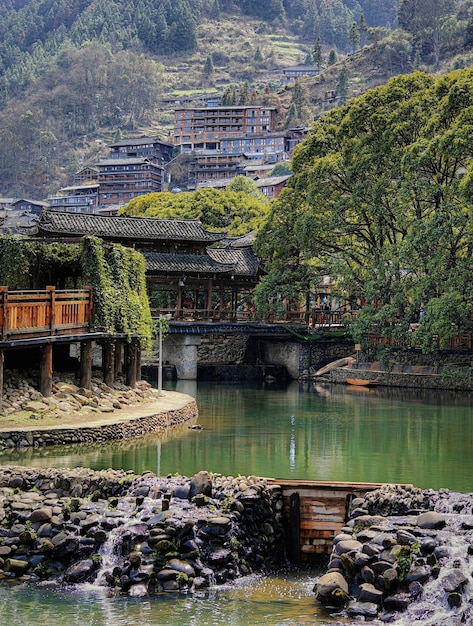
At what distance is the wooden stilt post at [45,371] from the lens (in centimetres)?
2938

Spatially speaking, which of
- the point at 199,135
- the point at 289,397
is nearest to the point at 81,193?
the point at 199,135

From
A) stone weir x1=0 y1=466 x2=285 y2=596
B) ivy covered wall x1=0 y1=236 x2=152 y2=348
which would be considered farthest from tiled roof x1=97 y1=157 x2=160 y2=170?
stone weir x1=0 y1=466 x2=285 y2=596

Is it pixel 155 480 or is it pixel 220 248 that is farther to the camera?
pixel 220 248

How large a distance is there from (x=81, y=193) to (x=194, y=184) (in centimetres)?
1695

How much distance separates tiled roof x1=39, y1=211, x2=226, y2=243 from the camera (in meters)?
53.0

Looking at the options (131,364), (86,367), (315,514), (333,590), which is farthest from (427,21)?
(333,590)

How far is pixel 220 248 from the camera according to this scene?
58.3m

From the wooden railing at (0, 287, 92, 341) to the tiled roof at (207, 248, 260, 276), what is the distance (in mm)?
24933

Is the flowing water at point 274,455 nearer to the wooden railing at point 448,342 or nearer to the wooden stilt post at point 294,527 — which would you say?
the wooden stilt post at point 294,527

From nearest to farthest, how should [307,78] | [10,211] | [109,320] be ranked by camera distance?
[109,320], [10,211], [307,78]

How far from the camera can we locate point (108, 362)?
110 ft

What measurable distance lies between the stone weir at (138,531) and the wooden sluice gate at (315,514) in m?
0.23

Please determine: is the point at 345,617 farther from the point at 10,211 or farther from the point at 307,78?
the point at 307,78

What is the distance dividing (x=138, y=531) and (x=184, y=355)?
36.6 meters
